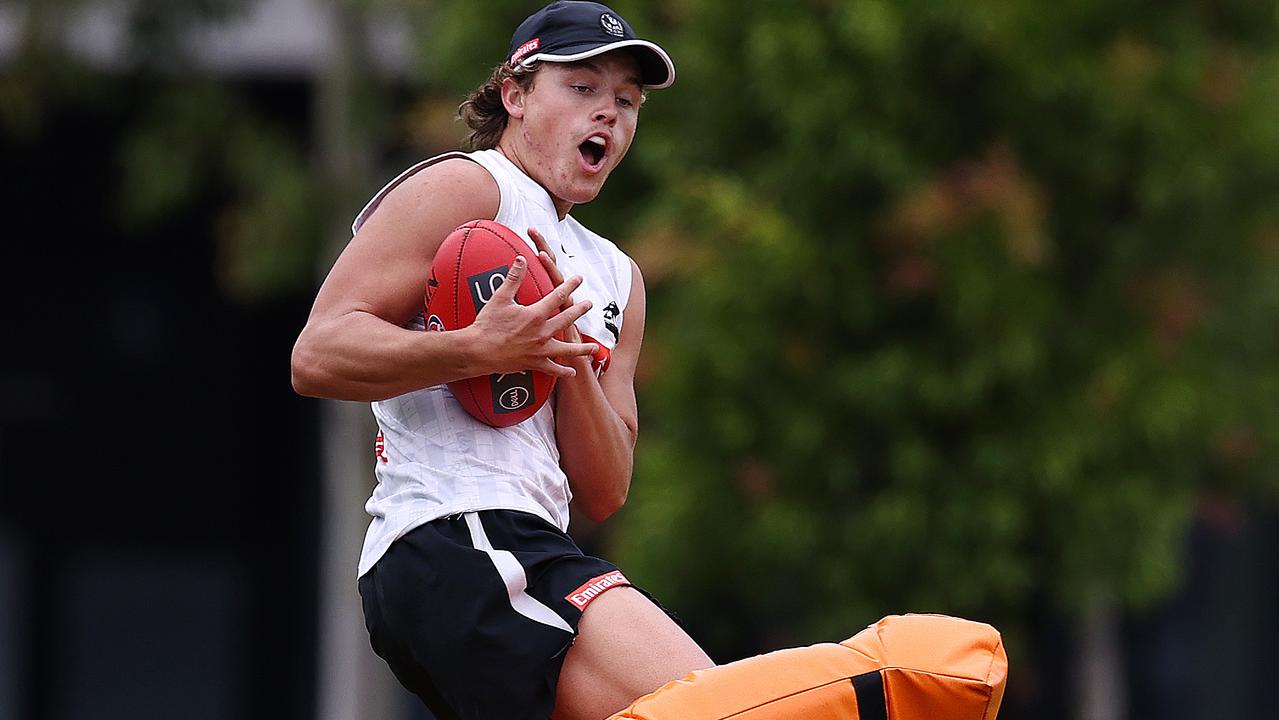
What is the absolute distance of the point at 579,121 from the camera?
3.63 meters

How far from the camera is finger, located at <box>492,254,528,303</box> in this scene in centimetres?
334

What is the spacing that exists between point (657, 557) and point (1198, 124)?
3.00 metres

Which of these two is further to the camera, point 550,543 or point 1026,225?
point 1026,225

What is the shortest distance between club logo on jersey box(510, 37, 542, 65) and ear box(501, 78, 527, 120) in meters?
0.05

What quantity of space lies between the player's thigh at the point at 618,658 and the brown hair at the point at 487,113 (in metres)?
1.03

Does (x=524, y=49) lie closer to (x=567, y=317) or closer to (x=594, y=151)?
(x=594, y=151)

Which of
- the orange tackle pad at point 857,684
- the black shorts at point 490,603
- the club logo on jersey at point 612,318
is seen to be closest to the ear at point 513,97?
the club logo on jersey at point 612,318

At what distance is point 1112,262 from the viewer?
812cm

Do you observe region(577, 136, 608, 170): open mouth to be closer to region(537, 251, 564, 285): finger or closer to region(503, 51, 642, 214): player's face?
region(503, 51, 642, 214): player's face

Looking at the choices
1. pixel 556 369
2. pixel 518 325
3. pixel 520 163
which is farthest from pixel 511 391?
pixel 520 163

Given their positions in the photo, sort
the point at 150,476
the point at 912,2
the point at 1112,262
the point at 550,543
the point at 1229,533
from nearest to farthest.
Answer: the point at 550,543 < the point at 912,2 < the point at 1112,262 < the point at 1229,533 < the point at 150,476

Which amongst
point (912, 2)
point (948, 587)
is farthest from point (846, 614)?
point (912, 2)

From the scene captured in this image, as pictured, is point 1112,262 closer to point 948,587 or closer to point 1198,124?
point 1198,124

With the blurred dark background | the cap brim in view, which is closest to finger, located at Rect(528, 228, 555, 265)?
the cap brim
